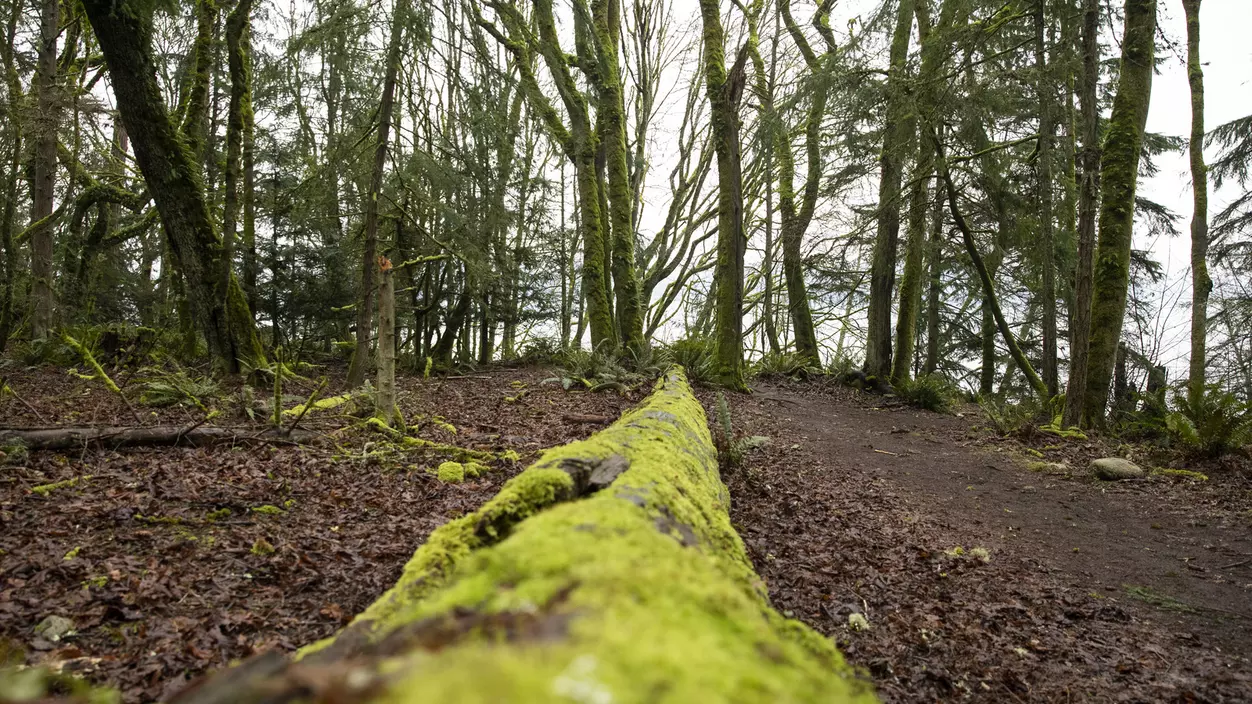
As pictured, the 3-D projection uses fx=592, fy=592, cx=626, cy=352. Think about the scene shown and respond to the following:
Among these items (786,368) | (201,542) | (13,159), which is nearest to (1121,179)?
(786,368)

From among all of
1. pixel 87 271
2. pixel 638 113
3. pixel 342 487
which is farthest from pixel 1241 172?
pixel 87 271

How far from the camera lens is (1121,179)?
715 centimetres

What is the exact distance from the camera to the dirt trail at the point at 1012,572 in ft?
8.43

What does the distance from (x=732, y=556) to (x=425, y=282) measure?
1080cm

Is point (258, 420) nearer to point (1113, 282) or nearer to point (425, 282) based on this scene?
point (425, 282)

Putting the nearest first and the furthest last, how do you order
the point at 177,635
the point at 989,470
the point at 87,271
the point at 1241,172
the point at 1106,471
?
the point at 177,635 → the point at 1106,471 → the point at 989,470 → the point at 87,271 → the point at 1241,172

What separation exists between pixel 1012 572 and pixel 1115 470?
10.5ft

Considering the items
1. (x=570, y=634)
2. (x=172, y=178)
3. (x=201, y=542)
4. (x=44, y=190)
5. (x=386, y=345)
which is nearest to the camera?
(x=570, y=634)

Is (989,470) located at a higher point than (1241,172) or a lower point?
lower

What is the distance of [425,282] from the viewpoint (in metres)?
11.8

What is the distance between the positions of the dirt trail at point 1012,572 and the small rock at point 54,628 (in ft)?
9.54

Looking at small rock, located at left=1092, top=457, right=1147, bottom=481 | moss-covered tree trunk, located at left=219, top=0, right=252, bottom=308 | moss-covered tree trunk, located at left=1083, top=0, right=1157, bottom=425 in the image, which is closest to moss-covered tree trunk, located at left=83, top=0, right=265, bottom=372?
moss-covered tree trunk, located at left=219, top=0, right=252, bottom=308

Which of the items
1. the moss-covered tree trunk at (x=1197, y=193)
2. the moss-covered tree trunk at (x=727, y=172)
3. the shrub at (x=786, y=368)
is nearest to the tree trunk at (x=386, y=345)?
the moss-covered tree trunk at (x=727, y=172)

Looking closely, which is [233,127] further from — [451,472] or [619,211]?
[619,211]
